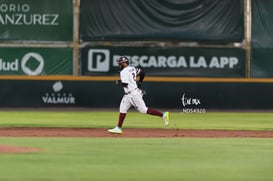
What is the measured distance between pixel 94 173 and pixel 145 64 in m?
21.4

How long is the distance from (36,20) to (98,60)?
10.7 feet

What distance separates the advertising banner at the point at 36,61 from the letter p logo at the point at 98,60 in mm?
884

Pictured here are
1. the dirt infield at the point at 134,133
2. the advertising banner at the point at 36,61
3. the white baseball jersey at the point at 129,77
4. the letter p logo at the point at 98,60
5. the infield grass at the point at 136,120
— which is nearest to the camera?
the dirt infield at the point at 134,133

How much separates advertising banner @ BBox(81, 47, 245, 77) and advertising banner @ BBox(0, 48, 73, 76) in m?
0.80

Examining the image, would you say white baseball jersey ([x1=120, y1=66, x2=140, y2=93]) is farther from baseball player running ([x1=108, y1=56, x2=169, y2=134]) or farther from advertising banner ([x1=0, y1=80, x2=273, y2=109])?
advertising banner ([x1=0, y1=80, x2=273, y2=109])

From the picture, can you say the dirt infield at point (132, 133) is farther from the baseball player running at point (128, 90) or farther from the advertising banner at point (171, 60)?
the advertising banner at point (171, 60)

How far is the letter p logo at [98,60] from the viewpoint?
2948 cm

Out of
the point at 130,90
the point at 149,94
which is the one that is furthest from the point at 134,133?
the point at 149,94

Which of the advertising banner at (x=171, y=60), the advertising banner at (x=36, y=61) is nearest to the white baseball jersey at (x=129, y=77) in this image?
the advertising banner at (x=171, y=60)

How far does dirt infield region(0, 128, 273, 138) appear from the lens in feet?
47.9

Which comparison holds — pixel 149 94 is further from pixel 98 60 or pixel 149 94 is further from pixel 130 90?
pixel 130 90

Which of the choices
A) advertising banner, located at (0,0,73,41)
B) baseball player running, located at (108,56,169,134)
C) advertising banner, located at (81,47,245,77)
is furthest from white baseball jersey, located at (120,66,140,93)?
advertising banner, located at (0,0,73,41)

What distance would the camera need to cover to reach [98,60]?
96.8ft

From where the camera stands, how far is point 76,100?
24969 mm
